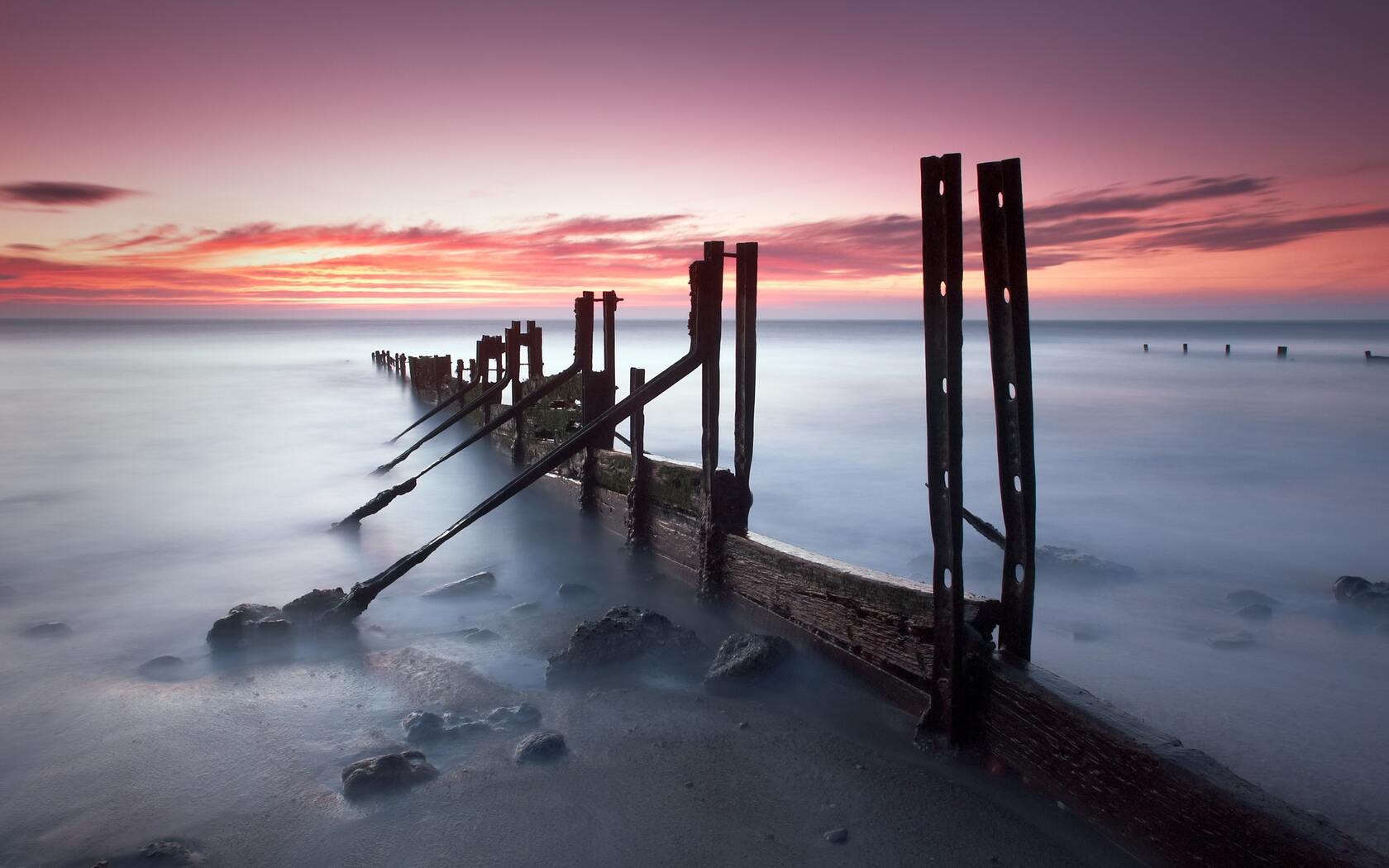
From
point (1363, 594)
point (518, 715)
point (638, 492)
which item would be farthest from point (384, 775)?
point (1363, 594)

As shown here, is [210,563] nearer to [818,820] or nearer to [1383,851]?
[818,820]

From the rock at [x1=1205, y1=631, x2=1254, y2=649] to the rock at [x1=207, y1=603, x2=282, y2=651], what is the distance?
800 centimetres

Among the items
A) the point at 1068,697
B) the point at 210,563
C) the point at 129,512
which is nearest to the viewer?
the point at 1068,697

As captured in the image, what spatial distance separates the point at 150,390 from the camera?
1319 inches

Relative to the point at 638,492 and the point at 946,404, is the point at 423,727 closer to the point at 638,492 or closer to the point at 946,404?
the point at 946,404

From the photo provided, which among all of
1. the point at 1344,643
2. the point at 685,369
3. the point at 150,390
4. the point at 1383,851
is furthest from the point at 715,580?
the point at 150,390

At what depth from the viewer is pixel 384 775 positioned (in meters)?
4.36

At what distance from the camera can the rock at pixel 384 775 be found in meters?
4.31

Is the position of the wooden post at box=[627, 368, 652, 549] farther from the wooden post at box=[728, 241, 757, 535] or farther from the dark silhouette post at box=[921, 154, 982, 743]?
the dark silhouette post at box=[921, 154, 982, 743]

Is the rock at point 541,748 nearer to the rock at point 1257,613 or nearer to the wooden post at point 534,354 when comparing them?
the rock at point 1257,613

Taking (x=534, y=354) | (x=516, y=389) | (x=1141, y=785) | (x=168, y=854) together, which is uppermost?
(x=534, y=354)

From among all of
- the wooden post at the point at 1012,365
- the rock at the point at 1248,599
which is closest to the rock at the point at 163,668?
the wooden post at the point at 1012,365

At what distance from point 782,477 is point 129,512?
11107mm

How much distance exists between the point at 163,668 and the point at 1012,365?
650 cm
